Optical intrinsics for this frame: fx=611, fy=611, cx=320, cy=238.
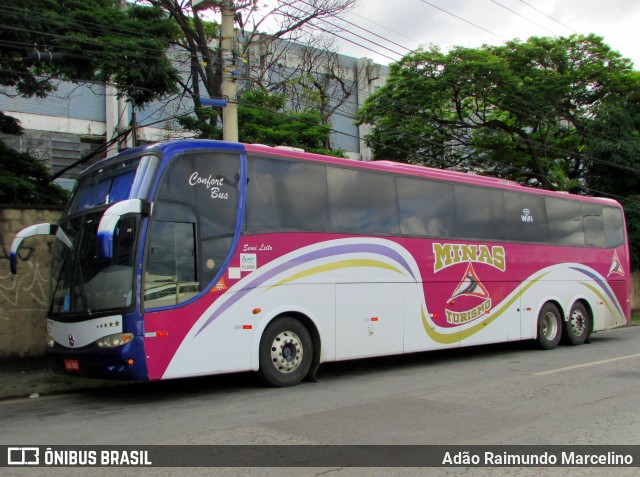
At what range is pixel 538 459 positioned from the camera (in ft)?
17.7

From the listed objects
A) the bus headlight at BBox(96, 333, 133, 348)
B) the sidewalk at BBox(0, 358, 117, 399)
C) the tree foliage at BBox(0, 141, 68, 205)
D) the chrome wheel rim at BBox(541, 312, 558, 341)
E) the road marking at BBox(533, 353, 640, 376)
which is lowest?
the road marking at BBox(533, 353, 640, 376)

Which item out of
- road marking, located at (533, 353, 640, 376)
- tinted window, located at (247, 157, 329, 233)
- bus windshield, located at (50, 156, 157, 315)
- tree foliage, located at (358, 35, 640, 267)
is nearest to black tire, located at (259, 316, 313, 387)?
tinted window, located at (247, 157, 329, 233)

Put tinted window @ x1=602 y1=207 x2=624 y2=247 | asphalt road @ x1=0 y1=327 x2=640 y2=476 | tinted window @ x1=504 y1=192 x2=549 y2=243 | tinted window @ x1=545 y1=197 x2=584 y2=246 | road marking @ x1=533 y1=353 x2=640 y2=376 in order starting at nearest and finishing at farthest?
asphalt road @ x1=0 y1=327 x2=640 y2=476 < road marking @ x1=533 y1=353 x2=640 y2=376 < tinted window @ x1=504 y1=192 x2=549 y2=243 < tinted window @ x1=545 y1=197 x2=584 y2=246 < tinted window @ x1=602 y1=207 x2=624 y2=247

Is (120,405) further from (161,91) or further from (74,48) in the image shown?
(161,91)

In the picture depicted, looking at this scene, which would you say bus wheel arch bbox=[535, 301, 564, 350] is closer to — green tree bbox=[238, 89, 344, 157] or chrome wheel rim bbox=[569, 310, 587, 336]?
chrome wheel rim bbox=[569, 310, 587, 336]

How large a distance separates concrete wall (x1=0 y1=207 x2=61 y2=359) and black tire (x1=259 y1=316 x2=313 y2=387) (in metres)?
5.69

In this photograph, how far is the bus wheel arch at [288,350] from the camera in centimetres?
919

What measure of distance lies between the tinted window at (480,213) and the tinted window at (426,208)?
274 mm

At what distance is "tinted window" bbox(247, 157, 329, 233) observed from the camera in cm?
930

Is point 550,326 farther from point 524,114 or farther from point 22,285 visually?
point 524,114

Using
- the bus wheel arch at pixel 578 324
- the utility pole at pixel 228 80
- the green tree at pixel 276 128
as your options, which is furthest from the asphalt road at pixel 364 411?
the green tree at pixel 276 128

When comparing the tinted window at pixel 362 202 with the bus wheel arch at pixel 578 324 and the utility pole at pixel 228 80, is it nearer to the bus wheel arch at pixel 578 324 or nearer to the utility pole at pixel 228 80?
the utility pole at pixel 228 80

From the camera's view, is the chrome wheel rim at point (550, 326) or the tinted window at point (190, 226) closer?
the tinted window at point (190, 226)

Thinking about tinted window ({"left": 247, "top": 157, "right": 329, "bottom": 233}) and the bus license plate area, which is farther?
tinted window ({"left": 247, "top": 157, "right": 329, "bottom": 233})
